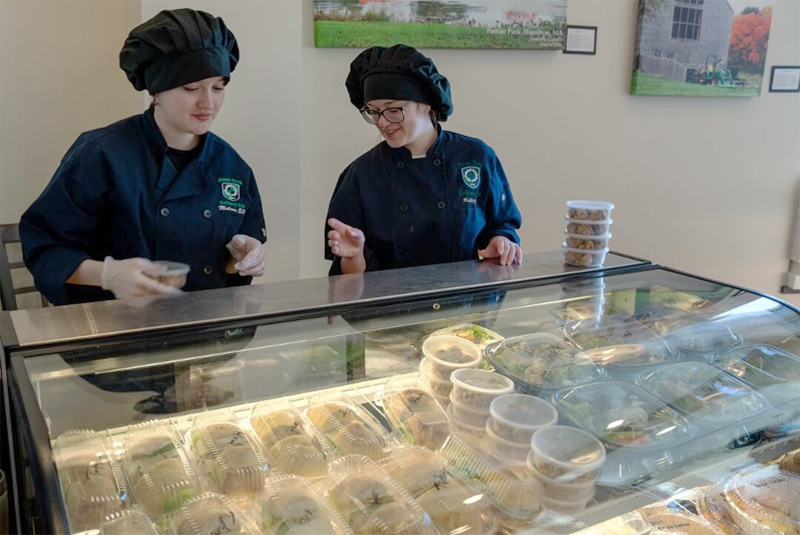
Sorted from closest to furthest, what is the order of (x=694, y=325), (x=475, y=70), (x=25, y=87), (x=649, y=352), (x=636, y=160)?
1. (x=649, y=352)
2. (x=694, y=325)
3. (x=25, y=87)
4. (x=475, y=70)
5. (x=636, y=160)

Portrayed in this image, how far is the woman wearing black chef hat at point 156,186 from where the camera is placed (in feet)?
5.38

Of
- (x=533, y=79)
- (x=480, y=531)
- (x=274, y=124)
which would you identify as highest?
(x=533, y=79)

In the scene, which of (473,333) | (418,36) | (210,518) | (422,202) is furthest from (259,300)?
(418,36)

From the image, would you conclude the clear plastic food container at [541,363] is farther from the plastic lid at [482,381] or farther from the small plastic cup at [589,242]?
the small plastic cup at [589,242]

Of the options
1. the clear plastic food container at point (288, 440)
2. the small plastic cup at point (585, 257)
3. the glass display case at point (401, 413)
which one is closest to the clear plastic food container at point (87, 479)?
the glass display case at point (401, 413)

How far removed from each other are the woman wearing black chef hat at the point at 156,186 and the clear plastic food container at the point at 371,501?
0.79 metres

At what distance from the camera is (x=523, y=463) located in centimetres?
104

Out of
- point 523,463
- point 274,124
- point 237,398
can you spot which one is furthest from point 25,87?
point 523,463

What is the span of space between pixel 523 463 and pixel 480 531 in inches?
6.1

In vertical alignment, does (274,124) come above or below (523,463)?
above

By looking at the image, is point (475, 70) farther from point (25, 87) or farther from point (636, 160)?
point (25, 87)

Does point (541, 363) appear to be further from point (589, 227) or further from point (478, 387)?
point (589, 227)

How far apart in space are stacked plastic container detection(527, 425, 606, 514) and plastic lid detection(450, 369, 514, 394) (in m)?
0.13

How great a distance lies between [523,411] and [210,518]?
54 cm
